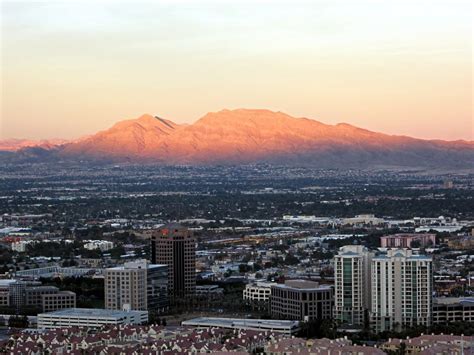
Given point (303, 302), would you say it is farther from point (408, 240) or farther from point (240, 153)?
point (240, 153)

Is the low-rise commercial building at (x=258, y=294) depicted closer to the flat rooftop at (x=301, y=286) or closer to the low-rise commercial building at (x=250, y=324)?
the flat rooftop at (x=301, y=286)

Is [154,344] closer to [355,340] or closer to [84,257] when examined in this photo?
[355,340]

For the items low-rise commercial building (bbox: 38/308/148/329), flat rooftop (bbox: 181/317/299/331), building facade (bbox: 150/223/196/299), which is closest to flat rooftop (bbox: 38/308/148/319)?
low-rise commercial building (bbox: 38/308/148/329)

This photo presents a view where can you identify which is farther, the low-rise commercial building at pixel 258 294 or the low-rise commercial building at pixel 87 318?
the low-rise commercial building at pixel 258 294

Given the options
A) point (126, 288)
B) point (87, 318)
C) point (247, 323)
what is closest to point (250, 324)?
point (247, 323)

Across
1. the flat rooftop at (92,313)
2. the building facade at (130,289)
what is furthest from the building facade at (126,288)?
the flat rooftop at (92,313)

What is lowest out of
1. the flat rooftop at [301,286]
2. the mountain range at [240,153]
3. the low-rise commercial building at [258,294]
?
the low-rise commercial building at [258,294]
